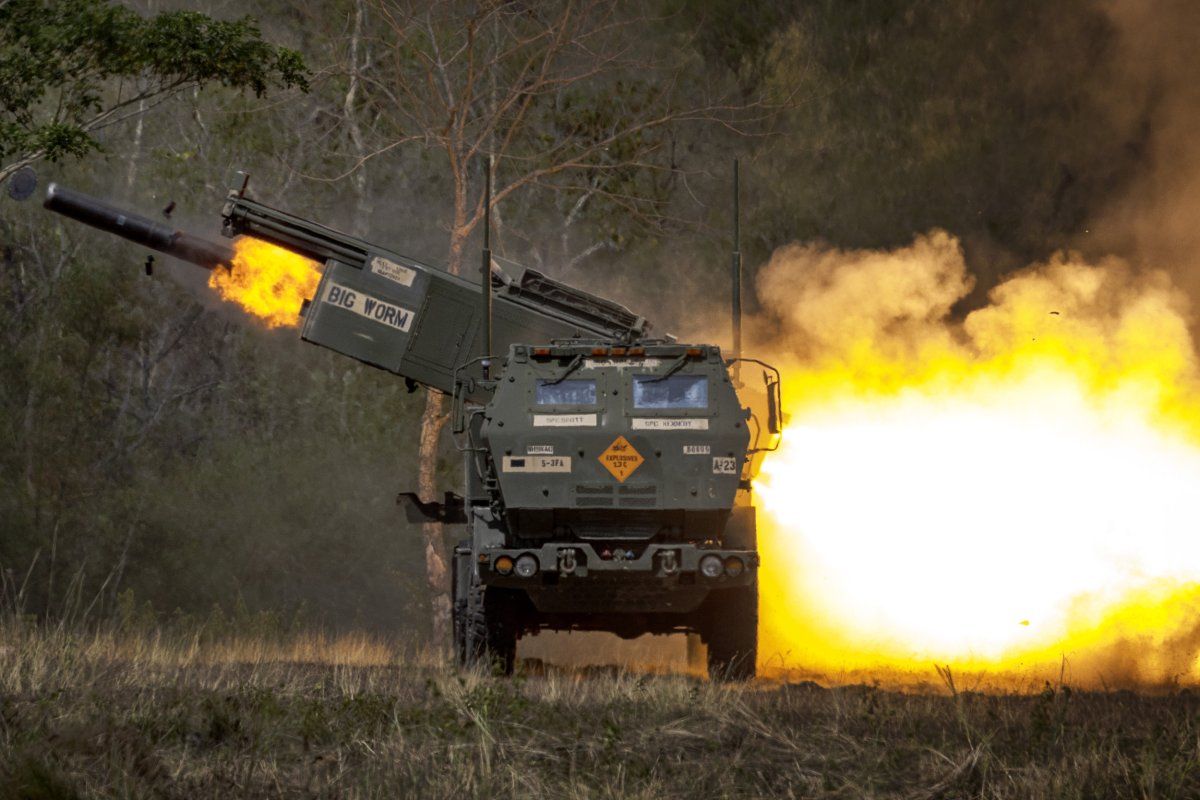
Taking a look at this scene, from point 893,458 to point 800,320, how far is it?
4855 millimetres

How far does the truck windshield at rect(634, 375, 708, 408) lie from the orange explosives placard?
0.40m

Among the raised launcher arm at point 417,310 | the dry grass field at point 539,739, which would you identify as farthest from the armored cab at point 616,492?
the raised launcher arm at point 417,310

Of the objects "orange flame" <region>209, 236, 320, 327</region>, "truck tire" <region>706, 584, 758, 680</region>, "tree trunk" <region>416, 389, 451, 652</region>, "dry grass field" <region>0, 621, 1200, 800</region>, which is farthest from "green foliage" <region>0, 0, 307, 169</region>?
"truck tire" <region>706, 584, 758, 680</region>

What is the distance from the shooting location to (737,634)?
53.5 ft

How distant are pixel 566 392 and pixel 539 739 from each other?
528 centimetres

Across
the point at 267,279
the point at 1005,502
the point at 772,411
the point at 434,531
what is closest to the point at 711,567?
the point at 772,411

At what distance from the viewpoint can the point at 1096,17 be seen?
2811cm

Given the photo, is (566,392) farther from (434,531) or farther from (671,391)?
(434,531)

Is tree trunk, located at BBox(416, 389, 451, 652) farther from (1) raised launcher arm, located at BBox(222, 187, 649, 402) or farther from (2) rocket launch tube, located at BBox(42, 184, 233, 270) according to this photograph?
(1) raised launcher arm, located at BBox(222, 187, 649, 402)

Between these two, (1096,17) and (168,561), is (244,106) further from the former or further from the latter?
(1096,17)

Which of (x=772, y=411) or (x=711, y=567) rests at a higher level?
(x=772, y=411)

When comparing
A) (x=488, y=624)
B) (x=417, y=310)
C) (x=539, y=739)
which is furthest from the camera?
(x=417, y=310)

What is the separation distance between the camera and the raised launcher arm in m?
18.2

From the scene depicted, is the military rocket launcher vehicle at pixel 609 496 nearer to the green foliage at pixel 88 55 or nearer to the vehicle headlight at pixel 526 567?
the vehicle headlight at pixel 526 567
